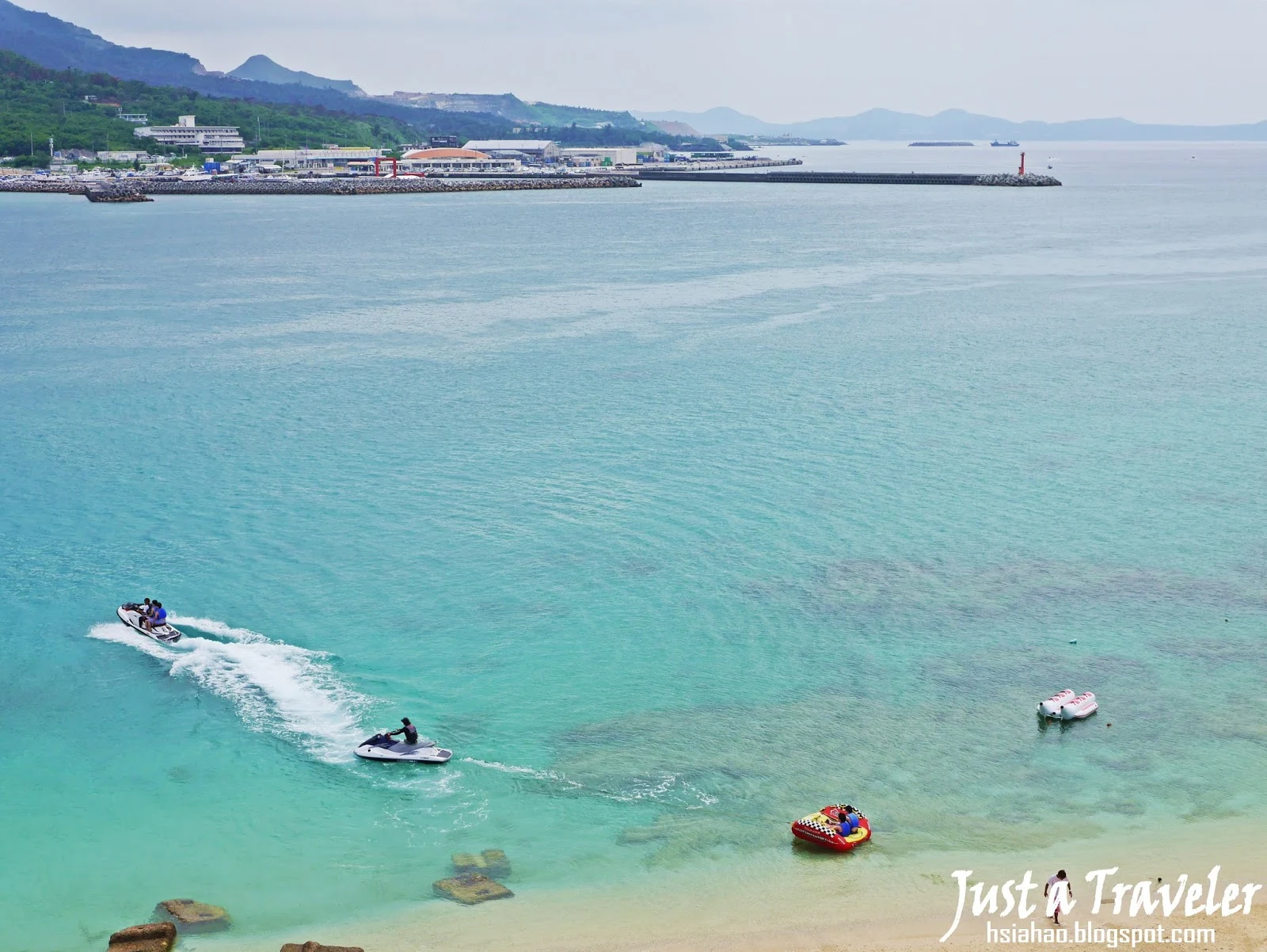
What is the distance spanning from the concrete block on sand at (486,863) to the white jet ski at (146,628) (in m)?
11.3

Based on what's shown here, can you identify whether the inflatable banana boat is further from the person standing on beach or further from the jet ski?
the jet ski

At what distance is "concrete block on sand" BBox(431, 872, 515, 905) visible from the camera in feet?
67.1

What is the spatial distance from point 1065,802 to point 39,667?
2254 cm

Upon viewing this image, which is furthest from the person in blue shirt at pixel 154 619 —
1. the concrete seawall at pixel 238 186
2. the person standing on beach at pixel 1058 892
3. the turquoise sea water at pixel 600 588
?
the concrete seawall at pixel 238 186

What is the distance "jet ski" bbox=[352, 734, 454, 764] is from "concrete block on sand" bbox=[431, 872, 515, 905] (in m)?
3.62

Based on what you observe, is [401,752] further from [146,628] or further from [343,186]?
[343,186]

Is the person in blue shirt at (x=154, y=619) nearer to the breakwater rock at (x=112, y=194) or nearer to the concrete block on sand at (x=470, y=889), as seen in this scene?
the concrete block on sand at (x=470, y=889)

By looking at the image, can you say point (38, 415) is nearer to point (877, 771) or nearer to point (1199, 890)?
point (877, 771)

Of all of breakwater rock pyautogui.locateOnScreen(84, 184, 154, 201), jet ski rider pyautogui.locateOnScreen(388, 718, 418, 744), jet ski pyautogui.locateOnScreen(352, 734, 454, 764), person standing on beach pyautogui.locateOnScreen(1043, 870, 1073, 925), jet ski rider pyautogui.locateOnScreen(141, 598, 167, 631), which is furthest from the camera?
breakwater rock pyautogui.locateOnScreen(84, 184, 154, 201)

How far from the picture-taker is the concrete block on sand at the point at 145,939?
61.5 ft

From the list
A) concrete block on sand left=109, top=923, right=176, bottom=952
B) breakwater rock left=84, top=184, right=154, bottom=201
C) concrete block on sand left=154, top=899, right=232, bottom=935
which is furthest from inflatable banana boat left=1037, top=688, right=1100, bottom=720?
breakwater rock left=84, top=184, right=154, bottom=201

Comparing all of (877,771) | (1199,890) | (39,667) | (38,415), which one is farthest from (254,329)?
(1199,890)

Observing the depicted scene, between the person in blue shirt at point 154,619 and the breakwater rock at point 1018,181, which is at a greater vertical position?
the breakwater rock at point 1018,181

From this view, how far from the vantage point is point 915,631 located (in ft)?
98.4
